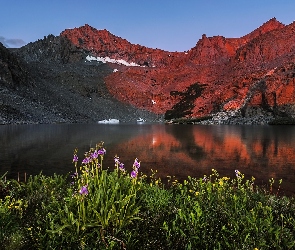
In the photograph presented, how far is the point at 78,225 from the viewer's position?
8.02m

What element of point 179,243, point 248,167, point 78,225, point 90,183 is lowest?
point 248,167

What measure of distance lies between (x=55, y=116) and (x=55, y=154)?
153 metres

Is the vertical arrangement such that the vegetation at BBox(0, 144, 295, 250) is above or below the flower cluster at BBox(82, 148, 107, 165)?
below

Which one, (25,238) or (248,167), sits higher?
(25,238)

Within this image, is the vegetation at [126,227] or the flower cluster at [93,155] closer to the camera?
the vegetation at [126,227]

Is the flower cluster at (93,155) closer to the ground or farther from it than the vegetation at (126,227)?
farther from it

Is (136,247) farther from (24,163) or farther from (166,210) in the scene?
(24,163)

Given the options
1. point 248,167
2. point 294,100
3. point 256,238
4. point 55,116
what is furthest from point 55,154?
point 294,100

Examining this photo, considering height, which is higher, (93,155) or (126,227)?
(93,155)

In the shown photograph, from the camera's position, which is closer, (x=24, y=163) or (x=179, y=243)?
(x=179, y=243)

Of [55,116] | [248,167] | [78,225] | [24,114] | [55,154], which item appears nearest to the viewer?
[78,225]

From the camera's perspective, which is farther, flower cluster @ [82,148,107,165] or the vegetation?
flower cluster @ [82,148,107,165]

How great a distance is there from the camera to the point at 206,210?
32.4 ft

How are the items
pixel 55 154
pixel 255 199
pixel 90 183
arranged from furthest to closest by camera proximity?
pixel 55 154, pixel 255 199, pixel 90 183
